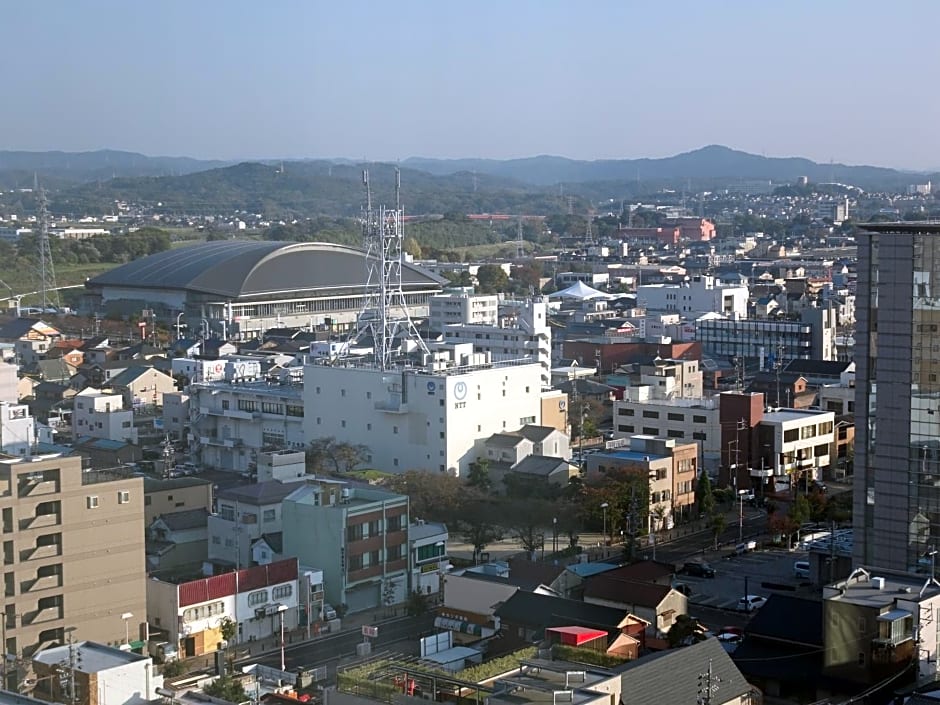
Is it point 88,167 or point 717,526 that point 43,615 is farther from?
point 88,167

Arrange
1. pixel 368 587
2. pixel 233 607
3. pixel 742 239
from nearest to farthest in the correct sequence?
pixel 233 607
pixel 368 587
pixel 742 239

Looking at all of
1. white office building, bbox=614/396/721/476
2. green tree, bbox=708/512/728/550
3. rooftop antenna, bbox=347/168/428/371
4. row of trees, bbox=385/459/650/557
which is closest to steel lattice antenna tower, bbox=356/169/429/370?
rooftop antenna, bbox=347/168/428/371

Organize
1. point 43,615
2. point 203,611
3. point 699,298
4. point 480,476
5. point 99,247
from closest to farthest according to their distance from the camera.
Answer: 1. point 43,615
2. point 203,611
3. point 480,476
4. point 699,298
5. point 99,247

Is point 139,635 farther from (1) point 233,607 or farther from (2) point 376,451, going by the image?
(2) point 376,451

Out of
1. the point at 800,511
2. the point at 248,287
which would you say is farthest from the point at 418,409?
the point at 248,287

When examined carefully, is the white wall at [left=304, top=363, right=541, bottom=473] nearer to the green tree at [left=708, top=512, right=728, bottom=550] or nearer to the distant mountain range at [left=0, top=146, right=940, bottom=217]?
the green tree at [left=708, top=512, right=728, bottom=550]

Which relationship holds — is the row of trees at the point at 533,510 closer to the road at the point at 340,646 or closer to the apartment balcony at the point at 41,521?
the road at the point at 340,646

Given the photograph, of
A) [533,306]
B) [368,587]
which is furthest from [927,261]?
[533,306]
